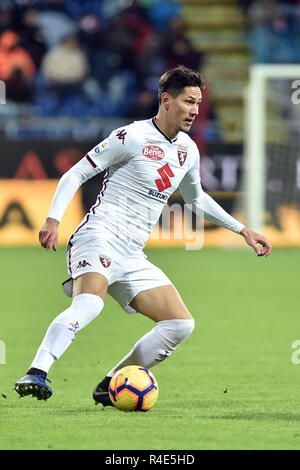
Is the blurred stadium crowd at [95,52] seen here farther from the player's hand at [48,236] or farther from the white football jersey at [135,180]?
the player's hand at [48,236]

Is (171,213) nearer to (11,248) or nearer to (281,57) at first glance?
(11,248)

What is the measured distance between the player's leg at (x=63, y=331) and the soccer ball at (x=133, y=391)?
0.44 meters

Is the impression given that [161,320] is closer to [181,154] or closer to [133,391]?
[133,391]

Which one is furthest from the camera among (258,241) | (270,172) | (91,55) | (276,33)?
(276,33)

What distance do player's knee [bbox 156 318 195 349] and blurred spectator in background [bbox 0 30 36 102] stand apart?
13127mm

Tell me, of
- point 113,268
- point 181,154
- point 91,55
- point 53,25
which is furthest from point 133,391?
point 53,25

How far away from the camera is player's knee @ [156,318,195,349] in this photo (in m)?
6.20

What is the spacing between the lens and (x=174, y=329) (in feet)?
20.3

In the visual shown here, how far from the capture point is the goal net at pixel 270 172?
690 inches

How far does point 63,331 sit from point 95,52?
14.8 meters

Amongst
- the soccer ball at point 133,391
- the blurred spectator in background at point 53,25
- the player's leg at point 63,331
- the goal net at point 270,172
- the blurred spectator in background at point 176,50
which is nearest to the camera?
the player's leg at point 63,331

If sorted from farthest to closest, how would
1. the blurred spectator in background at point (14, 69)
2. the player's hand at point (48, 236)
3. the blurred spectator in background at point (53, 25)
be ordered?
the blurred spectator in background at point (53, 25)
the blurred spectator in background at point (14, 69)
the player's hand at point (48, 236)

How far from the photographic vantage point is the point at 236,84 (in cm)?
2125

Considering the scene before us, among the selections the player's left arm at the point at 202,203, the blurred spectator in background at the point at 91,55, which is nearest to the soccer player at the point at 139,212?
the player's left arm at the point at 202,203
